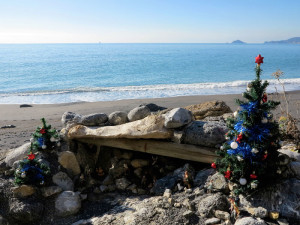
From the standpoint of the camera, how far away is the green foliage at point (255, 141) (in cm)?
445

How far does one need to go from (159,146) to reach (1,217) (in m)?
3.38

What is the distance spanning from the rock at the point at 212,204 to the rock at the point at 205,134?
4.40ft

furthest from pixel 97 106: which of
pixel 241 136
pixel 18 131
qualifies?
pixel 241 136

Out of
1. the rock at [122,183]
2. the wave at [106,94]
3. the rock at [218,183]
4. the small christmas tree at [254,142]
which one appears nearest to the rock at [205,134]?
the rock at [218,183]

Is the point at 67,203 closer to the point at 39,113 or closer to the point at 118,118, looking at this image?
the point at 118,118

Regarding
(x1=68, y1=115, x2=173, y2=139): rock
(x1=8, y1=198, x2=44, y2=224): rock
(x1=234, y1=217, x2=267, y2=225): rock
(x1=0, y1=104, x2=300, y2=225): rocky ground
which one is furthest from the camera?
(x1=68, y1=115, x2=173, y2=139): rock

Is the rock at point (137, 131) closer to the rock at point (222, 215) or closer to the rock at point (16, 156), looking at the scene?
the rock at point (16, 156)

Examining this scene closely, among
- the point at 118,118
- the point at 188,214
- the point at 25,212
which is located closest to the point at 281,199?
the point at 188,214

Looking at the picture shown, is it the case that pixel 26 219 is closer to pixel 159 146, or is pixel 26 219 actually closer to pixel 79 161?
pixel 79 161

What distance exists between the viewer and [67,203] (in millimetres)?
5715

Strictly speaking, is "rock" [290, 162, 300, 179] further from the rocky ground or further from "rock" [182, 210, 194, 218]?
"rock" [182, 210, 194, 218]

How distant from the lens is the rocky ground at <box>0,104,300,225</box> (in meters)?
4.50

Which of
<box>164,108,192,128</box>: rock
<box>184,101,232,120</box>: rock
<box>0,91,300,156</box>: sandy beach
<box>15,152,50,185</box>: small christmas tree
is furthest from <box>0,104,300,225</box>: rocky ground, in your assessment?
<box>0,91,300,156</box>: sandy beach

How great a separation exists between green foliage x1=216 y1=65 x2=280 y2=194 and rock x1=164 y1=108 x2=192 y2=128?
1.57 m
